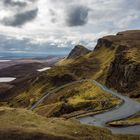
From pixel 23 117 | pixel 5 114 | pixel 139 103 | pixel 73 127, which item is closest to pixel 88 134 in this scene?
pixel 73 127

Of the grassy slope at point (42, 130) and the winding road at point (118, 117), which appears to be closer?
the grassy slope at point (42, 130)

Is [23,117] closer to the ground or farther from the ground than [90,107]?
farther from the ground

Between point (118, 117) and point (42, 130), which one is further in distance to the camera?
point (118, 117)

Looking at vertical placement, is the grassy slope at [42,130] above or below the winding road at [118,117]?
above

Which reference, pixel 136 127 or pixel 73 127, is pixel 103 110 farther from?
pixel 73 127

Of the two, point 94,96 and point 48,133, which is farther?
point 94,96

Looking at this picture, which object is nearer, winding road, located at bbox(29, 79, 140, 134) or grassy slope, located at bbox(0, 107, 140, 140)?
grassy slope, located at bbox(0, 107, 140, 140)

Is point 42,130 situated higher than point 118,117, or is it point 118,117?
point 42,130

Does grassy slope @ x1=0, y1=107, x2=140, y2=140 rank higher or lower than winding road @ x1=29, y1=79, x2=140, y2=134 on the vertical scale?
higher
